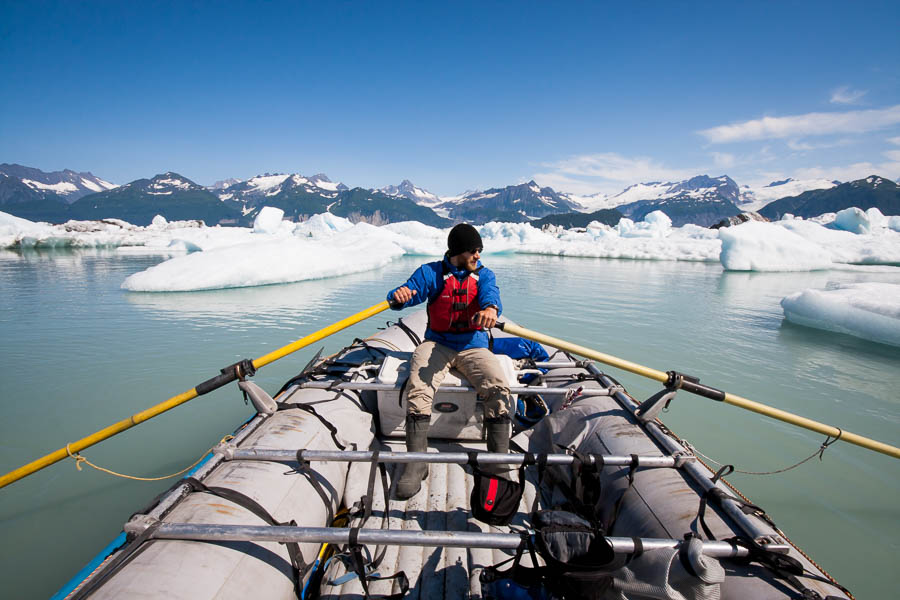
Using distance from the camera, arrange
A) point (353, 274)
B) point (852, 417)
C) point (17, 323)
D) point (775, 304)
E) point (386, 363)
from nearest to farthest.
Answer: point (386, 363) → point (852, 417) → point (17, 323) → point (775, 304) → point (353, 274)

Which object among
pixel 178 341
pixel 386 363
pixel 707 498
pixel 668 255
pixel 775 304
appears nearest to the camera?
pixel 707 498

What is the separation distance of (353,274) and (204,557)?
17901mm

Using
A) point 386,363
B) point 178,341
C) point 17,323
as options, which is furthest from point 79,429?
point 17,323

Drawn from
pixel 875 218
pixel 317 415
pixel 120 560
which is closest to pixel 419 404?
pixel 317 415

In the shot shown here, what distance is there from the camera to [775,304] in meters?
12.3

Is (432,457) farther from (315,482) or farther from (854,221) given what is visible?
(854,221)

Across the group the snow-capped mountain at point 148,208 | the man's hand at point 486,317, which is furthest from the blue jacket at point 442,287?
the snow-capped mountain at point 148,208

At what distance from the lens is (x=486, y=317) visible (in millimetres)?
2721

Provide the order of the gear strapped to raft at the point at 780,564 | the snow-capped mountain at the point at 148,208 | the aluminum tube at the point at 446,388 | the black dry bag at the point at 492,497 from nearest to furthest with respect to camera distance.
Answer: the gear strapped to raft at the point at 780,564, the black dry bag at the point at 492,497, the aluminum tube at the point at 446,388, the snow-capped mountain at the point at 148,208

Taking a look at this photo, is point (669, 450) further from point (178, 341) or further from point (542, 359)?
point (178, 341)

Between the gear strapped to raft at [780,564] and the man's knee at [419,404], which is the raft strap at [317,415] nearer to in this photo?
the man's knee at [419,404]

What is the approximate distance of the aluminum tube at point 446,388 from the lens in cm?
291

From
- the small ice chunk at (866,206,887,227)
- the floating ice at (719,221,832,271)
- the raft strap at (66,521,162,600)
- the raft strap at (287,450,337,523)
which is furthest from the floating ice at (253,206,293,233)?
the small ice chunk at (866,206,887,227)

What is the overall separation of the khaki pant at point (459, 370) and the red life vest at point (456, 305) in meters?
0.17
